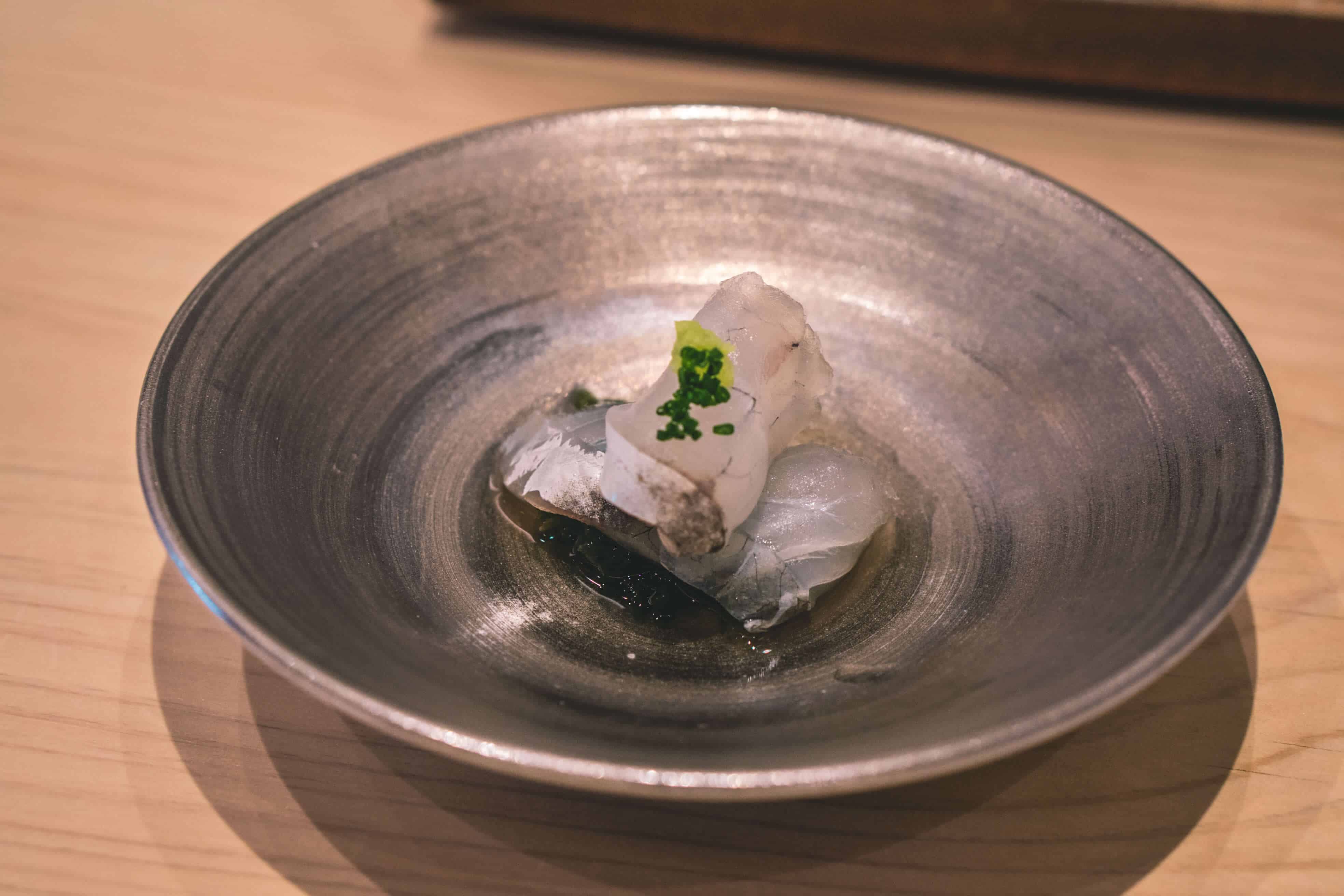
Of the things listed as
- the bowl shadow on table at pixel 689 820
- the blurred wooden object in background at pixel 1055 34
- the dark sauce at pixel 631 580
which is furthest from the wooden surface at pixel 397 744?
the dark sauce at pixel 631 580

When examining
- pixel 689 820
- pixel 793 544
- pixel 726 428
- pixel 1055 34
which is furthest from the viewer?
pixel 1055 34

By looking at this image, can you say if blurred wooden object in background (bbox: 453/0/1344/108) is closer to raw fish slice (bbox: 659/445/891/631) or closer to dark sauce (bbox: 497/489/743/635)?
raw fish slice (bbox: 659/445/891/631)

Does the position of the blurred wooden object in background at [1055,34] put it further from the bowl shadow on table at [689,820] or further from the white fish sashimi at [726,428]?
the bowl shadow on table at [689,820]

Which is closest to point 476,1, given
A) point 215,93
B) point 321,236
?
point 215,93

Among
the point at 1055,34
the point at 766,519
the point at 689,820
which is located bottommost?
the point at 689,820

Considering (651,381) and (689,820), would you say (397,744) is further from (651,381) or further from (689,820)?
(651,381)

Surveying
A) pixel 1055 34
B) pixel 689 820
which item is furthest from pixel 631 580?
pixel 1055 34

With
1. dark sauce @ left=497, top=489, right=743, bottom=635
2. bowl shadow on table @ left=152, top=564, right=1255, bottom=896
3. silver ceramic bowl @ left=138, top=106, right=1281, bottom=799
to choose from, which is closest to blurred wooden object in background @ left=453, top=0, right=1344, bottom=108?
silver ceramic bowl @ left=138, top=106, right=1281, bottom=799
